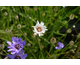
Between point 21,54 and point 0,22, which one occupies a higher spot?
point 0,22

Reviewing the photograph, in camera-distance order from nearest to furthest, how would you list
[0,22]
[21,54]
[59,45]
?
[21,54] < [59,45] < [0,22]

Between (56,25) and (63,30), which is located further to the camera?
(63,30)

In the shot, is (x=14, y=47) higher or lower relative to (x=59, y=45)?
higher

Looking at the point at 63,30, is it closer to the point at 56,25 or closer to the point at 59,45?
the point at 56,25

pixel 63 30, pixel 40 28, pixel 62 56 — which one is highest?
pixel 40 28

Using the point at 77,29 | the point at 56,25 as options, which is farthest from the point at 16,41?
the point at 77,29

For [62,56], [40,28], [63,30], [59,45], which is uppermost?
[40,28]

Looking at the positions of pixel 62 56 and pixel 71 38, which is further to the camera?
pixel 71 38

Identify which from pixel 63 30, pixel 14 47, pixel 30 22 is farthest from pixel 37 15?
pixel 14 47

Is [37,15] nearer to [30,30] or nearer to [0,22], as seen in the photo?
[30,30]

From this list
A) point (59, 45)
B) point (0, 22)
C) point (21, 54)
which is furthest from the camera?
point (0, 22)
